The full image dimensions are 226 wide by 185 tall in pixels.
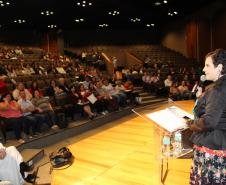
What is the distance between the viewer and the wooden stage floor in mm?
3037

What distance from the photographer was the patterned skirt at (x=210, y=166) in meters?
1.60

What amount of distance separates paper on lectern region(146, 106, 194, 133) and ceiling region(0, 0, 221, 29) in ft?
31.9

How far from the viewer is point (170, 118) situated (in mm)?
2074

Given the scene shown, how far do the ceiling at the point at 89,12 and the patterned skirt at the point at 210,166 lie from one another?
10257 mm

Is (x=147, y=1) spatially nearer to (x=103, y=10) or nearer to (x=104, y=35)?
(x=103, y=10)

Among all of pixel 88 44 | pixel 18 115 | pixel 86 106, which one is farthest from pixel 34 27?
pixel 18 115

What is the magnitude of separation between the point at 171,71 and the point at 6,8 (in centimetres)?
685

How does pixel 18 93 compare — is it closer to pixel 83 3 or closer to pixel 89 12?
pixel 83 3

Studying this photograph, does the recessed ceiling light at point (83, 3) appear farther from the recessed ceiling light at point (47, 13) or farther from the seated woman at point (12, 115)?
the seated woman at point (12, 115)

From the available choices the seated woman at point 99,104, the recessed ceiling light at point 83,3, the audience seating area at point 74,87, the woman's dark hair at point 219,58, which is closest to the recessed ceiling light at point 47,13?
the recessed ceiling light at point 83,3

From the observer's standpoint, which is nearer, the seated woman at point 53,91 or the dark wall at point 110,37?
the seated woman at point 53,91

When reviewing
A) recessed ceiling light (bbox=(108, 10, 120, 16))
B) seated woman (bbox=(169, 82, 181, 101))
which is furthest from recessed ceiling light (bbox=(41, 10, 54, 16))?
seated woman (bbox=(169, 82, 181, 101))

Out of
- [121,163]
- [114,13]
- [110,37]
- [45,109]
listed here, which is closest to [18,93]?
[45,109]

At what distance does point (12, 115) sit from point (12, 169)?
172 cm
